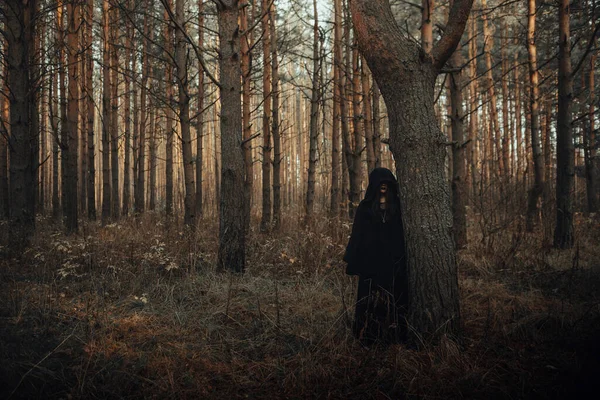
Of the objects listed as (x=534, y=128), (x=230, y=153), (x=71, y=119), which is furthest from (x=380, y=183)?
(x=71, y=119)

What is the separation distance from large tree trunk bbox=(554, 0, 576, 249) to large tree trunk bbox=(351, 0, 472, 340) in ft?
17.8

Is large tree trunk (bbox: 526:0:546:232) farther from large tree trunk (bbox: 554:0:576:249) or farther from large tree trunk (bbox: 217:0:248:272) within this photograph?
large tree trunk (bbox: 217:0:248:272)

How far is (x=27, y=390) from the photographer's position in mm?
2623

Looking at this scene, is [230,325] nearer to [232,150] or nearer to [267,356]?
[267,356]

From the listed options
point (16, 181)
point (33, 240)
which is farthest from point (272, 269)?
point (16, 181)

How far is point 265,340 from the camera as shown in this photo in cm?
355

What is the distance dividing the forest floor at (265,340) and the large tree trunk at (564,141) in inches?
A: 82.7

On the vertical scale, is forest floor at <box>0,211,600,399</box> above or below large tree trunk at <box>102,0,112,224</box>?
below

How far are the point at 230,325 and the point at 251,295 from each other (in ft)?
2.67

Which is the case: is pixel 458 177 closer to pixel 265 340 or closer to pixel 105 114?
pixel 265 340

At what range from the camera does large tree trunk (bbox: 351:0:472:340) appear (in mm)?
3189

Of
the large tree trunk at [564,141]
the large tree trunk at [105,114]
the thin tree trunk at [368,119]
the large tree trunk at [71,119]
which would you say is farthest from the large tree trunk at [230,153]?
the large tree trunk at [105,114]

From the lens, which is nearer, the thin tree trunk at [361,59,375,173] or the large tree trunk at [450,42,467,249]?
the large tree trunk at [450,42,467,249]

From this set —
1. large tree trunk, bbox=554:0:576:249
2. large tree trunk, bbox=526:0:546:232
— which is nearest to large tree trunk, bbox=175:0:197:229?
large tree trunk, bbox=554:0:576:249
